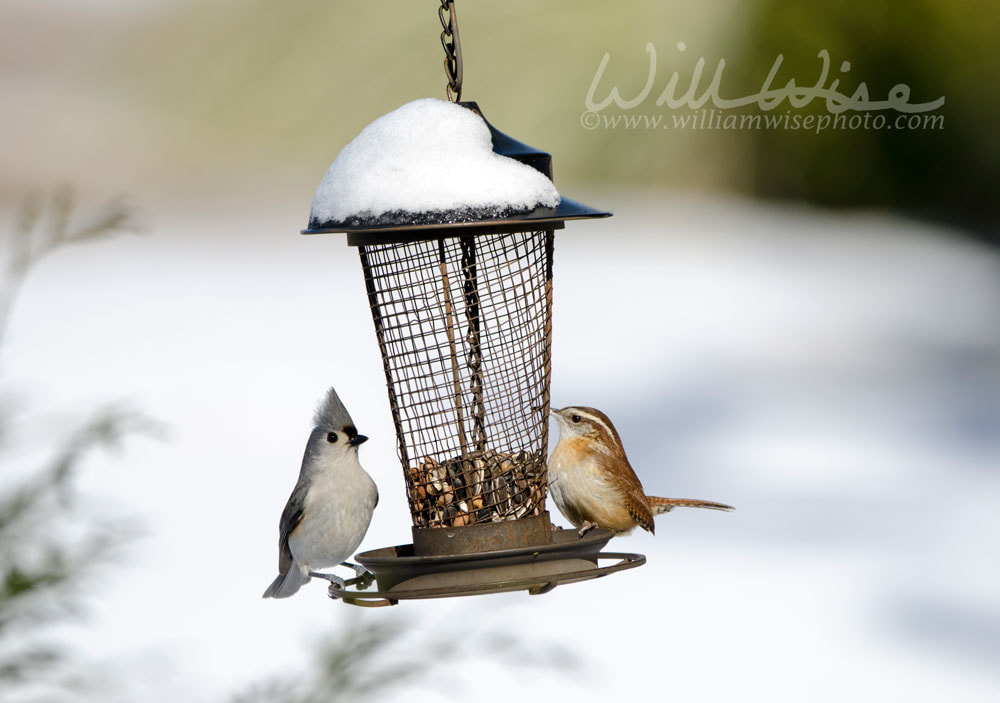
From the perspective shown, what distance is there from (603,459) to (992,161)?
1010 centimetres

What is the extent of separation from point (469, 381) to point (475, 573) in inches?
27.6

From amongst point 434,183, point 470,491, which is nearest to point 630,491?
point 470,491

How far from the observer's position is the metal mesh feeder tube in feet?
11.7

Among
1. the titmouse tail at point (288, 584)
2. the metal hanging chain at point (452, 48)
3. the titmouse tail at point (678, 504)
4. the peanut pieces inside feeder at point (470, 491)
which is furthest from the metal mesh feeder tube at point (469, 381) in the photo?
the titmouse tail at point (678, 504)

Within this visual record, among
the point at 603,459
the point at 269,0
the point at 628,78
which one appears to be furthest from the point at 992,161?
the point at 603,459

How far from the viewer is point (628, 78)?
1216 centimetres

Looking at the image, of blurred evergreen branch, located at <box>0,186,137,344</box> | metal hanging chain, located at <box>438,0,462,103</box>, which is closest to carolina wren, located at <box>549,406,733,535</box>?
metal hanging chain, located at <box>438,0,462,103</box>

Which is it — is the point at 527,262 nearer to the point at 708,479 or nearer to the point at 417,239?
the point at 417,239

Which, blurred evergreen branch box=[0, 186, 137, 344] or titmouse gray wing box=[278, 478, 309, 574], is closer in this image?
blurred evergreen branch box=[0, 186, 137, 344]

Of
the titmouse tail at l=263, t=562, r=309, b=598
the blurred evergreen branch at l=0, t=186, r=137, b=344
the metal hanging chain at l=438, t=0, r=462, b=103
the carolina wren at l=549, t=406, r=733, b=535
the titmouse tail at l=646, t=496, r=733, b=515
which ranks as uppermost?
the metal hanging chain at l=438, t=0, r=462, b=103

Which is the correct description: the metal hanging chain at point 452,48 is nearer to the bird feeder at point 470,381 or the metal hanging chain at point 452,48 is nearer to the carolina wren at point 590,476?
the bird feeder at point 470,381

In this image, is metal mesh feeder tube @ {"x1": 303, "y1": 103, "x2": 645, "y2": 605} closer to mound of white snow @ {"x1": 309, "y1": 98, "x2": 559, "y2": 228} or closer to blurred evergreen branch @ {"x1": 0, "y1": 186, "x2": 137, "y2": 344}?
mound of white snow @ {"x1": 309, "y1": 98, "x2": 559, "y2": 228}

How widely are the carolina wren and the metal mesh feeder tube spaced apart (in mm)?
155

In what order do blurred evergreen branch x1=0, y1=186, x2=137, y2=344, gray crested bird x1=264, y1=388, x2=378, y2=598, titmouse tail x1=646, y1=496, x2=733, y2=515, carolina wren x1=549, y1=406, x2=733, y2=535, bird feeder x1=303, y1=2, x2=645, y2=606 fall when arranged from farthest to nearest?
titmouse tail x1=646, y1=496, x2=733, y2=515 → carolina wren x1=549, y1=406, x2=733, y2=535 → gray crested bird x1=264, y1=388, x2=378, y2=598 → bird feeder x1=303, y1=2, x2=645, y2=606 → blurred evergreen branch x1=0, y1=186, x2=137, y2=344
